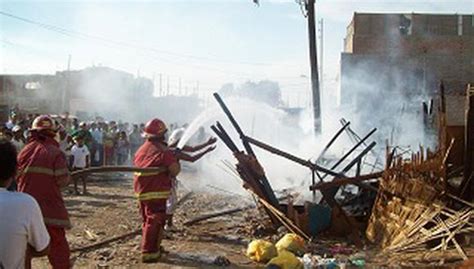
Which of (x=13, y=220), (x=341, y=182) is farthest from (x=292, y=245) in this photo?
(x=13, y=220)

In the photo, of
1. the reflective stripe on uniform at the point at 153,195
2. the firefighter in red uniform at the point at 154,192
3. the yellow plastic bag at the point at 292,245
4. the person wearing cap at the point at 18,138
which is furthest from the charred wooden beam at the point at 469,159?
the person wearing cap at the point at 18,138

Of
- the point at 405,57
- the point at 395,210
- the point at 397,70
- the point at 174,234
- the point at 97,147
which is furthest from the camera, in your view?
the point at 405,57

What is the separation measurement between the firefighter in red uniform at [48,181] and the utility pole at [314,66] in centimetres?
1282

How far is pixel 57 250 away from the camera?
16.9 feet

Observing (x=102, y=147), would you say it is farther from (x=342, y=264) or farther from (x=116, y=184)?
(x=342, y=264)

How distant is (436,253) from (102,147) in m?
13.0

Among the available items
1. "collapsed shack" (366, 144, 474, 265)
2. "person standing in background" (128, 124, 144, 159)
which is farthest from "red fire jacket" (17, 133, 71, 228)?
"person standing in background" (128, 124, 144, 159)

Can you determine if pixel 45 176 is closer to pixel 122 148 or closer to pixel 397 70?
pixel 122 148

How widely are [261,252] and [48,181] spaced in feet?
9.67

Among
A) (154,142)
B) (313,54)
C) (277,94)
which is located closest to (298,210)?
(154,142)

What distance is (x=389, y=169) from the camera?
7.97 metres

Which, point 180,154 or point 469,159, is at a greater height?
point 180,154

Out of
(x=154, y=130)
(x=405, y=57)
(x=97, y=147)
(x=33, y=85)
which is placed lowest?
(x=97, y=147)

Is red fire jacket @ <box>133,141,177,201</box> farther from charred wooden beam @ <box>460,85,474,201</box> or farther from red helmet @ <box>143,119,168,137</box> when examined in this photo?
charred wooden beam @ <box>460,85,474,201</box>
